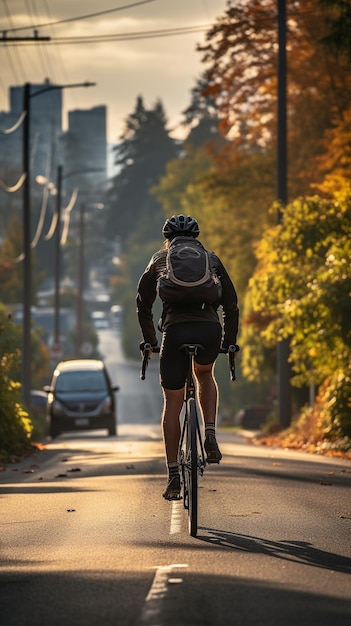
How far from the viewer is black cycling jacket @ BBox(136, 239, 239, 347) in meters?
11.1

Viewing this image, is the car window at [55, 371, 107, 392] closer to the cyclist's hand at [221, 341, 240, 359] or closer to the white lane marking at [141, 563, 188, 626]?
the cyclist's hand at [221, 341, 240, 359]

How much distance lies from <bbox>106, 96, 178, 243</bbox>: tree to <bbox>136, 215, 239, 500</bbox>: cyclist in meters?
133

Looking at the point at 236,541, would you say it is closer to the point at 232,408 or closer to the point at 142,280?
the point at 142,280

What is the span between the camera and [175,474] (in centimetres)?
1127

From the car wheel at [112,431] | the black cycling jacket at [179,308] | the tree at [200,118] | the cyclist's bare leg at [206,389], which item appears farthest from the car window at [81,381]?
the tree at [200,118]

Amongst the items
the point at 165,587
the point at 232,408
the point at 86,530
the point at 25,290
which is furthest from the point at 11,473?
the point at 232,408

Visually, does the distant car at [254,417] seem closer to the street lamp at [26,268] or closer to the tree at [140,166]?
the street lamp at [26,268]

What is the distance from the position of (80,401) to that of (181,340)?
25.6 meters

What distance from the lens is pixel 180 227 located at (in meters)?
11.4

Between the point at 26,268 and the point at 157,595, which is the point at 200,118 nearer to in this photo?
the point at 26,268

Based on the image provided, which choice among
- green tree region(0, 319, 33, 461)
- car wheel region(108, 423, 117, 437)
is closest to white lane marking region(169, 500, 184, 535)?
green tree region(0, 319, 33, 461)

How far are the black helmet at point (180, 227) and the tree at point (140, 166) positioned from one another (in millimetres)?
133109

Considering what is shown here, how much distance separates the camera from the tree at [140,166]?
480ft

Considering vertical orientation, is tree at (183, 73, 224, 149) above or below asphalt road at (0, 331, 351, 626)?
above
